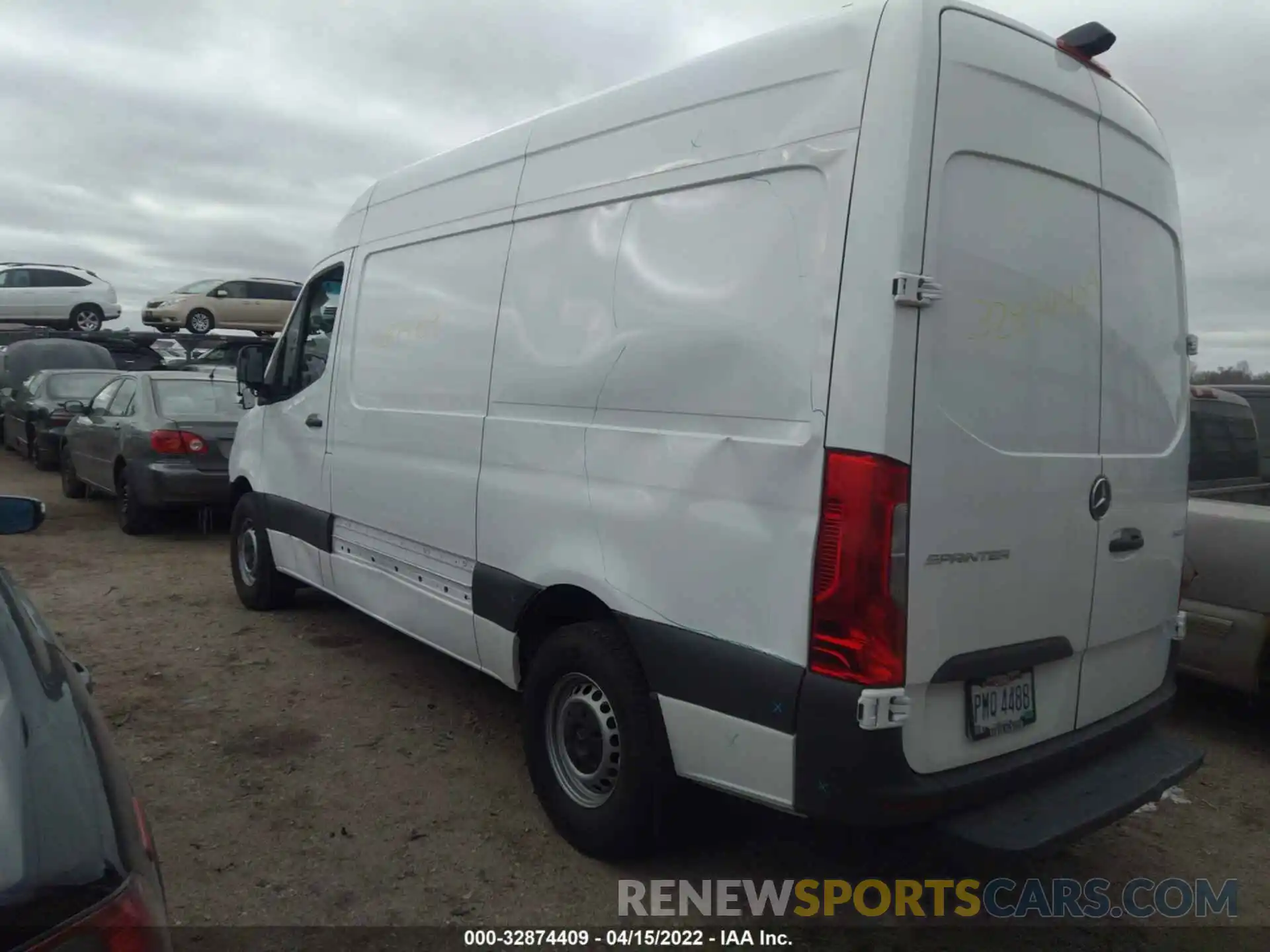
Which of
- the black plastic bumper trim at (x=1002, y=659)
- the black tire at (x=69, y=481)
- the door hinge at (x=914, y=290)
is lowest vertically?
the black tire at (x=69, y=481)

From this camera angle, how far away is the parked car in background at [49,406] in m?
13.3

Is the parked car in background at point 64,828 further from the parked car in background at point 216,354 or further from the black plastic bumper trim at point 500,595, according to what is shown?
the parked car in background at point 216,354

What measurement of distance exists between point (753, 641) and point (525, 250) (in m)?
1.85

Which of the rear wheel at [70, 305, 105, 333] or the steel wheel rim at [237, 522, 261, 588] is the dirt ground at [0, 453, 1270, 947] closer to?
the steel wheel rim at [237, 522, 261, 588]

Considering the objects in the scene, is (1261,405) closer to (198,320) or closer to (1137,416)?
(1137,416)

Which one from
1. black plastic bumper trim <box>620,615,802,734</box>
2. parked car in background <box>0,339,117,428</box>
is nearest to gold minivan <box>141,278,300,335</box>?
parked car in background <box>0,339,117,428</box>

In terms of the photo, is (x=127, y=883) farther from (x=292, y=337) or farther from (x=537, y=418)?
(x=292, y=337)

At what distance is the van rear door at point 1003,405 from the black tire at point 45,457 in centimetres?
1405

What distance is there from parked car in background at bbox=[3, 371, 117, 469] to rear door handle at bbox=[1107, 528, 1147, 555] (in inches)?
531

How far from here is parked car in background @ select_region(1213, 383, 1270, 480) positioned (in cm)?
653

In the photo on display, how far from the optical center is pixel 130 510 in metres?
9.30

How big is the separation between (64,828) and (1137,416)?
3138 mm

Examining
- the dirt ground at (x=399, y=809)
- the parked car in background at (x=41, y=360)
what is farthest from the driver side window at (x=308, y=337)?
the parked car in background at (x=41, y=360)

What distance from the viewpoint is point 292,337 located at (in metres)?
5.79
